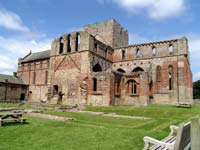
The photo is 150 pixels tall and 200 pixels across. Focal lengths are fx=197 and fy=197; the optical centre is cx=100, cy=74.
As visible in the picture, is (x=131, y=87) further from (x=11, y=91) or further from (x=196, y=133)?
(x=196, y=133)

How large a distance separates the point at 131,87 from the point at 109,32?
1758 cm

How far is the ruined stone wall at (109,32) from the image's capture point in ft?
143

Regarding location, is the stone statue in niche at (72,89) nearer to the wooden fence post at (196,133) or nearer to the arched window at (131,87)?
the arched window at (131,87)

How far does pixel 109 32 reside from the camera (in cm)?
4381

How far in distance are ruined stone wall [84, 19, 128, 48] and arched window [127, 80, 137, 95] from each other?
47.2ft

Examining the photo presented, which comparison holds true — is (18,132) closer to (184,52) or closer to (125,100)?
(125,100)

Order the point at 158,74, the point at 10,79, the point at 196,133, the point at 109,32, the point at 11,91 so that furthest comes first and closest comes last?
1. the point at 109,32
2. the point at 10,79
3. the point at 11,91
4. the point at 158,74
5. the point at 196,133

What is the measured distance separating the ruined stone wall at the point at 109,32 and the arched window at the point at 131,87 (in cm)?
1438

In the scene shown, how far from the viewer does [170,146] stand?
13.9 feet

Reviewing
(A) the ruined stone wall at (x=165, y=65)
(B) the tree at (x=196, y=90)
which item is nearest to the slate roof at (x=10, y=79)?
(A) the ruined stone wall at (x=165, y=65)

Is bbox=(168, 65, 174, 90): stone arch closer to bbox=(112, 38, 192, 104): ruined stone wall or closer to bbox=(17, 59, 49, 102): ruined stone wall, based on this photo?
bbox=(112, 38, 192, 104): ruined stone wall

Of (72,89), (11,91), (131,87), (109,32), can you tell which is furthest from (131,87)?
(11,91)

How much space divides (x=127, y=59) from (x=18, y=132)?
31.7 metres

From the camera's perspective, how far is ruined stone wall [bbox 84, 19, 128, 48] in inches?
1710
